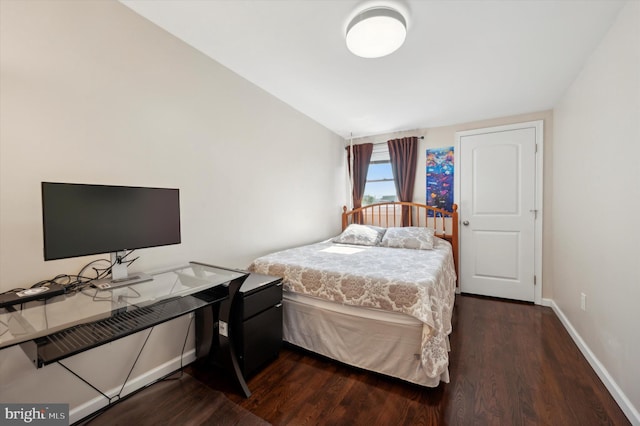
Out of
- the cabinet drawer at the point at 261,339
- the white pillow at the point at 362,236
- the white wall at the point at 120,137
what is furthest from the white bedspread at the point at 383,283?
the white pillow at the point at 362,236

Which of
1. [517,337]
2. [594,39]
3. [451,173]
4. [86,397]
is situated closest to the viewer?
[86,397]

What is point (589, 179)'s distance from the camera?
194 cm

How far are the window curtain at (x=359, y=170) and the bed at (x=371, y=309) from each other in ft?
5.36

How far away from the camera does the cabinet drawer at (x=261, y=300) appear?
1.69 meters

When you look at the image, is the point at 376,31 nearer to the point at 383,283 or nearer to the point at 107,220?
the point at 383,283

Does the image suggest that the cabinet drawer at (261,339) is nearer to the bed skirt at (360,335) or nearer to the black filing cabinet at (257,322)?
the black filing cabinet at (257,322)

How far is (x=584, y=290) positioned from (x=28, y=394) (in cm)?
358

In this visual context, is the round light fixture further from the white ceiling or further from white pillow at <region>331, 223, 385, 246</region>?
white pillow at <region>331, 223, 385, 246</region>

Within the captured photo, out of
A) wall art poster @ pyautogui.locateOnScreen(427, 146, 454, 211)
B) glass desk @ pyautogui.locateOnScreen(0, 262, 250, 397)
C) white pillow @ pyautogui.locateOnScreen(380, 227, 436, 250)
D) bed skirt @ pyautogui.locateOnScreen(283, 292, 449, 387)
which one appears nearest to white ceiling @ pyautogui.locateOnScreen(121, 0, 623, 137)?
wall art poster @ pyautogui.locateOnScreen(427, 146, 454, 211)

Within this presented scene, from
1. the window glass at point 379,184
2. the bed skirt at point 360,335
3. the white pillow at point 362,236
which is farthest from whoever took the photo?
the window glass at point 379,184

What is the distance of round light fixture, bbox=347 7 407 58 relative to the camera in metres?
1.53

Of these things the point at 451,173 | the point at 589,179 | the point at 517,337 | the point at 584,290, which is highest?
the point at 451,173

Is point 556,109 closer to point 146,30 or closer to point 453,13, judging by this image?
point 453,13

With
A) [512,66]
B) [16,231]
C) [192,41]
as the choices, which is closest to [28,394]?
[16,231]
